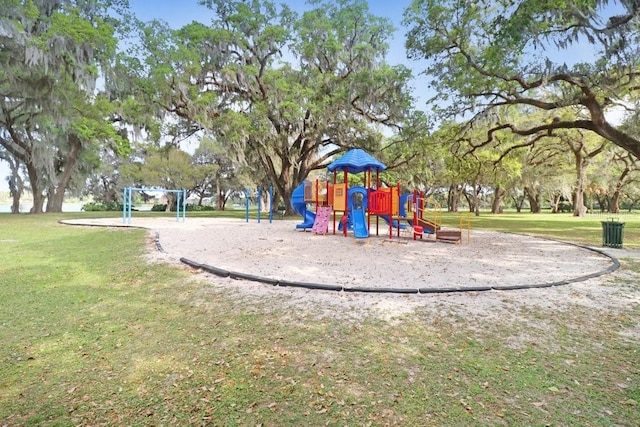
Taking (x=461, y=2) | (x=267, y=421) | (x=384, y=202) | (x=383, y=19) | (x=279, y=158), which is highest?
(x=383, y=19)

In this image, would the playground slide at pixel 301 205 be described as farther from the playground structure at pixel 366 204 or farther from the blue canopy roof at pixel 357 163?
the blue canopy roof at pixel 357 163

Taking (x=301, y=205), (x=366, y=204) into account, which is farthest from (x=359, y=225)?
(x=301, y=205)

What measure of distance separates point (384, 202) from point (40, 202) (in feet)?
75.1

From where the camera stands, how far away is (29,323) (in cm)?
340

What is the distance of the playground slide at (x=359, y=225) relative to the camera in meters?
10.6

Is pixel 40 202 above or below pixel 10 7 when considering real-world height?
below

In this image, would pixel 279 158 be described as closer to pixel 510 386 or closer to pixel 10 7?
pixel 10 7

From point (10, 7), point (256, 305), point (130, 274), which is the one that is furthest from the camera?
point (10, 7)

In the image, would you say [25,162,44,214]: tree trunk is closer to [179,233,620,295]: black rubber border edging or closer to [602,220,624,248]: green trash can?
[179,233,620,295]: black rubber border edging

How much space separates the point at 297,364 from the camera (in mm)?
2619

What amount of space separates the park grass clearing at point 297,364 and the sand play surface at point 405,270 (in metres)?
0.37

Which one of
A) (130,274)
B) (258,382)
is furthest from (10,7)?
(258,382)

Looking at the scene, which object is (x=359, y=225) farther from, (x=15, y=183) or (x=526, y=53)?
(x=15, y=183)

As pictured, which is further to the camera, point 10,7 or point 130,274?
point 10,7
